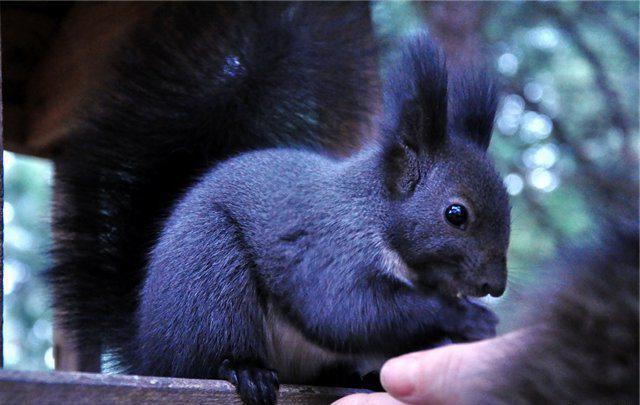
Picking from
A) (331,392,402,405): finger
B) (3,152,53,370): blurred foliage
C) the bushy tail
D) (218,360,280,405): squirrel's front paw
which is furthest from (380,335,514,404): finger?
(3,152,53,370): blurred foliage

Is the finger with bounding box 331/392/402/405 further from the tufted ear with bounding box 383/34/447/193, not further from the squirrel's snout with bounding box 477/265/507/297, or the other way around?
the tufted ear with bounding box 383/34/447/193

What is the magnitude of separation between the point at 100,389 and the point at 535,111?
2.45 meters

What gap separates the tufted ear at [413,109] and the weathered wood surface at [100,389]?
0.53 metres

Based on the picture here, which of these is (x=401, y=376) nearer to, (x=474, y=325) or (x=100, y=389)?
(x=100, y=389)

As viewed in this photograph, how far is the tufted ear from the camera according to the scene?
128 centimetres

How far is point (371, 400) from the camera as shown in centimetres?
98

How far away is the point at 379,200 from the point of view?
136cm

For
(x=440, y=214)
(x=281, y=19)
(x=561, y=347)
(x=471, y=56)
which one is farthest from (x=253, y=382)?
(x=471, y=56)

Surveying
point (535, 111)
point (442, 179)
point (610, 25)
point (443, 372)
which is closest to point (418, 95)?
point (442, 179)

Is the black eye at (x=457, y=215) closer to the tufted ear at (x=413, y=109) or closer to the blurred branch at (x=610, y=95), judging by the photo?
the tufted ear at (x=413, y=109)

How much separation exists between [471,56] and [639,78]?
1330 mm

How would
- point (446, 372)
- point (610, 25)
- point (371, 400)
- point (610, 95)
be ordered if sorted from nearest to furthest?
1. point (446, 372)
2. point (371, 400)
3. point (610, 95)
4. point (610, 25)

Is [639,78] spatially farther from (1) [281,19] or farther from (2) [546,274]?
(2) [546,274]

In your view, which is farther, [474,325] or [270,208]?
[270,208]
